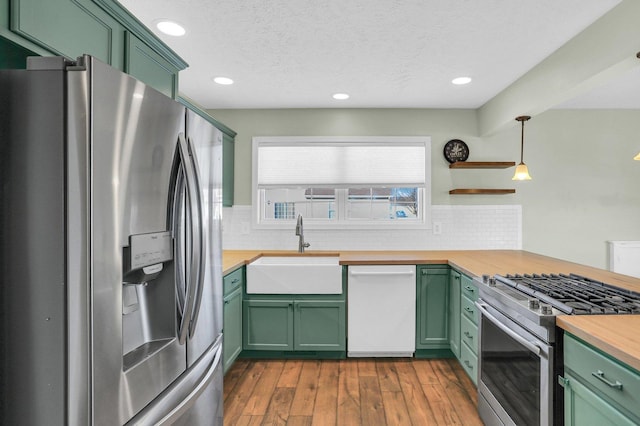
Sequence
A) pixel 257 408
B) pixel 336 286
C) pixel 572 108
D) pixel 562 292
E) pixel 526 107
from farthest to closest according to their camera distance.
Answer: pixel 572 108 → pixel 336 286 → pixel 526 107 → pixel 257 408 → pixel 562 292

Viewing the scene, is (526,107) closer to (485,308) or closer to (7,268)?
(485,308)

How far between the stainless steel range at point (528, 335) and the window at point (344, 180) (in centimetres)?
175

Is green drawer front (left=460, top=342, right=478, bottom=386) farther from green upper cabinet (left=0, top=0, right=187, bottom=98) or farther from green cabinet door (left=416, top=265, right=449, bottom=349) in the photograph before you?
green upper cabinet (left=0, top=0, right=187, bottom=98)

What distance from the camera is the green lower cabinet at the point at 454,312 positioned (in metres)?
2.79

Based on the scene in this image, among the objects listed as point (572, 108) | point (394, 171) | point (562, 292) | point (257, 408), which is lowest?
point (257, 408)

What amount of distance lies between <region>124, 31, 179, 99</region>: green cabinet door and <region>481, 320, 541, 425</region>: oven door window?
2158mm

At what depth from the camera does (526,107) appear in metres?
2.80

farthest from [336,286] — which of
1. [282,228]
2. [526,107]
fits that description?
[526,107]

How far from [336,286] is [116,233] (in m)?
2.21

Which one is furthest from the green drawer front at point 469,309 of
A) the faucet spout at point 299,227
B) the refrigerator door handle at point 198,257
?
the refrigerator door handle at point 198,257

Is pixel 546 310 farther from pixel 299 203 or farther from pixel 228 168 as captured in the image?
pixel 228 168

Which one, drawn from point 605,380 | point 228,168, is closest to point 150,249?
point 605,380

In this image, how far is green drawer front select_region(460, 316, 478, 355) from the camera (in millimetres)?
2410

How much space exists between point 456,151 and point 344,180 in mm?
1199
